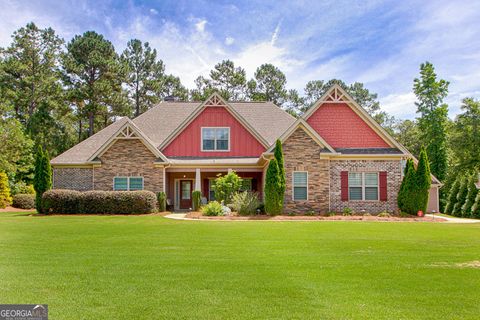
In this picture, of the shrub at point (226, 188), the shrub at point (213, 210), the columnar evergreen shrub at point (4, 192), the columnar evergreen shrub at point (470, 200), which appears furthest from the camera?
the columnar evergreen shrub at point (4, 192)

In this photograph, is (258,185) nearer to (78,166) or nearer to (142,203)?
(142,203)

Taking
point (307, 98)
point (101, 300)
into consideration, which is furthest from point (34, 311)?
point (307, 98)

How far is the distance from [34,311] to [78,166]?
21146 millimetres

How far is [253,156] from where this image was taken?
85.7 feet

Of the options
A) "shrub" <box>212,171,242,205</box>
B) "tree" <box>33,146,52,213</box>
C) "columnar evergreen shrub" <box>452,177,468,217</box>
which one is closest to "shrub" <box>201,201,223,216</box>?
"shrub" <box>212,171,242,205</box>

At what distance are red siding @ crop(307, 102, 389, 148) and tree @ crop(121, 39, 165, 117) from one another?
30127 mm

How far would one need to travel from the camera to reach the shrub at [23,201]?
96.4 ft

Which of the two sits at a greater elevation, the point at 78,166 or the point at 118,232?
the point at 78,166

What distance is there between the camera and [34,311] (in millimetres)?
4715

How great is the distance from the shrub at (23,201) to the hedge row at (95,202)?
9106 mm

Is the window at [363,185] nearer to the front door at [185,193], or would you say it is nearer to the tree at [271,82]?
the front door at [185,193]

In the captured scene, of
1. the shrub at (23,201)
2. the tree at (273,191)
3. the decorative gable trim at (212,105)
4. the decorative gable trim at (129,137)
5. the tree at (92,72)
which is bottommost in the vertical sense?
the shrub at (23,201)

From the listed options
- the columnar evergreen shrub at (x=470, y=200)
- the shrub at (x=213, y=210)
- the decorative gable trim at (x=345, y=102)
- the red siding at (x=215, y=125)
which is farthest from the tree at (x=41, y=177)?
the columnar evergreen shrub at (x=470, y=200)

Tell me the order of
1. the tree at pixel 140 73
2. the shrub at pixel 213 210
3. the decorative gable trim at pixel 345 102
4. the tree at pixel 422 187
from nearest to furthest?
1. the shrub at pixel 213 210
2. the tree at pixel 422 187
3. the decorative gable trim at pixel 345 102
4. the tree at pixel 140 73
